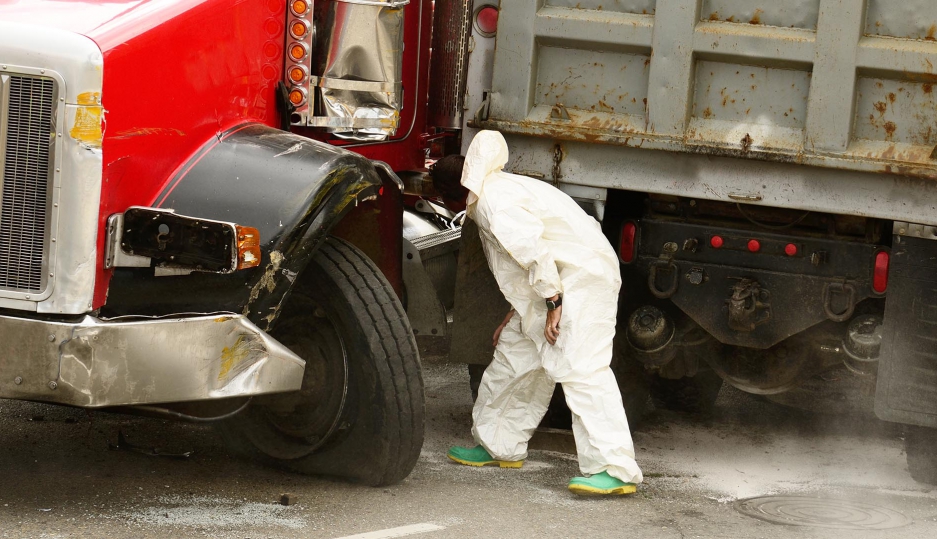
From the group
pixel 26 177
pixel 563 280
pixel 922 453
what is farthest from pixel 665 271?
pixel 26 177

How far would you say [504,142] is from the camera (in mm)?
4812

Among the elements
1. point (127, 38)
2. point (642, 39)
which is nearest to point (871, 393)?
point (642, 39)

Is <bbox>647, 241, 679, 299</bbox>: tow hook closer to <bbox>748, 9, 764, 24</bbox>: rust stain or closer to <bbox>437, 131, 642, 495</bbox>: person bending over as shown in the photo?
<bbox>437, 131, 642, 495</bbox>: person bending over

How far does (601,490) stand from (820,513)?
846mm

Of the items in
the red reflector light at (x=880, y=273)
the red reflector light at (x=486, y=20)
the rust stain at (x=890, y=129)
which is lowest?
the red reflector light at (x=880, y=273)

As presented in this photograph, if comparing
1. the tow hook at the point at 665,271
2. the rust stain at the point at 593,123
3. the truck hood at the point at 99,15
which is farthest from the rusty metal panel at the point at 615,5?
the truck hood at the point at 99,15

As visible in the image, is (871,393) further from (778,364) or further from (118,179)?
(118,179)

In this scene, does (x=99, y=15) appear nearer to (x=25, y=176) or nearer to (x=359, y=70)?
(x=25, y=176)

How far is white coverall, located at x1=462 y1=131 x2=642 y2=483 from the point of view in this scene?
4656 millimetres

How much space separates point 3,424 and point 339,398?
175 cm

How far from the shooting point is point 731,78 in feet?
15.6

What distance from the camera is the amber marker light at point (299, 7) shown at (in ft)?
14.9

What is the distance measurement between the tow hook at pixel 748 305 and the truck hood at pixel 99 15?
2.41 m

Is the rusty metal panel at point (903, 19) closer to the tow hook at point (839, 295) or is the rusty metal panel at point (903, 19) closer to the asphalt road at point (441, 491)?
the tow hook at point (839, 295)
